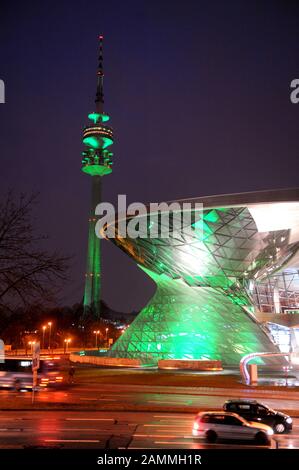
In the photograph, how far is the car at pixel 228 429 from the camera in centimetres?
1247

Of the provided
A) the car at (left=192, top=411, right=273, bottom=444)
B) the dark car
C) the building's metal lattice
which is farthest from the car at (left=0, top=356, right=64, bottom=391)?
the building's metal lattice

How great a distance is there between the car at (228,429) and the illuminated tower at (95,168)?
12107 cm

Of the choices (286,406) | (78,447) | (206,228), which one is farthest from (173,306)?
Result: (78,447)

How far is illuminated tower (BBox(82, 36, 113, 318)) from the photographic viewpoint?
13800cm

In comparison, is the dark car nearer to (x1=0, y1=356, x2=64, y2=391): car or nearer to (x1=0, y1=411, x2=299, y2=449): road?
(x1=0, y1=411, x2=299, y2=449): road

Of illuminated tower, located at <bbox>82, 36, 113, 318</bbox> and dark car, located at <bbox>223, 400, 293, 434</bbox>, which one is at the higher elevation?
illuminated tower, located at <bbox>82, 36, 113, 318</bbox>

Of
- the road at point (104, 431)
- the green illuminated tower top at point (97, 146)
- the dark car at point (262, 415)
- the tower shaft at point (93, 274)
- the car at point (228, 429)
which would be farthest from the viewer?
the green illuminated tower top at point (97, 146)

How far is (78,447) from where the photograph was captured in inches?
444

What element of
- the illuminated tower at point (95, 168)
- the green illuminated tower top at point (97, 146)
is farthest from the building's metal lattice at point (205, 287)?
the green illuminated tower top at point (97, 146)

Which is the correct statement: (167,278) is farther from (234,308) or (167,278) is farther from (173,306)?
(234,308)

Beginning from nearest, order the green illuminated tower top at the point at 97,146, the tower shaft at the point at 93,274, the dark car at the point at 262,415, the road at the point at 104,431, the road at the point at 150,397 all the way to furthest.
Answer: the road at the point at 104,431 → the dark car at the point at 262,415 → the road at the point at 150,397 → the tower shaft at the point at 93,274 → the green illuminated tower top at the point at 97,146

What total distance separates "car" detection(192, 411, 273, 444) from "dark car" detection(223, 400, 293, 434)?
214cm

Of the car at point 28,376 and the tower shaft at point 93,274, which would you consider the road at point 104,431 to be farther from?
the tower shaft at point 93,274
